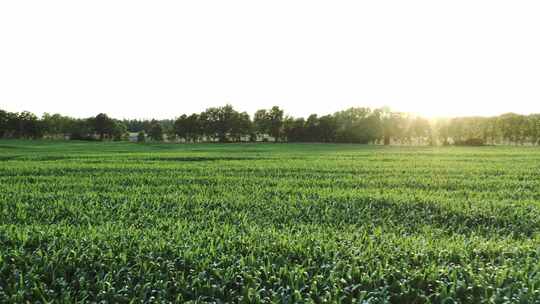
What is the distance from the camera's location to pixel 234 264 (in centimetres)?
473

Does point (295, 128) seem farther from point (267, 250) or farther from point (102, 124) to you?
point (267, 250)

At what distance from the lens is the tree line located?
94.9m

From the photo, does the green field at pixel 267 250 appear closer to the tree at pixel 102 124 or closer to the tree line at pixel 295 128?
the tree line at pixel 295 128

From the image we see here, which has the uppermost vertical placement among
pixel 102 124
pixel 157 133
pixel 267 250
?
pixel 102 124

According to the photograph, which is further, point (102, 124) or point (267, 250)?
point (102, 124)

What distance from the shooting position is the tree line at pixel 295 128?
94.9 m

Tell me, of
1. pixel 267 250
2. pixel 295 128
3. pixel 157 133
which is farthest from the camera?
pixel 157 133

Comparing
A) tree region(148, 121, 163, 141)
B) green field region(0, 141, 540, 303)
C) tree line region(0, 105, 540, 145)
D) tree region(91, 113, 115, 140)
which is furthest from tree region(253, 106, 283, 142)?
green field region(0, 141, 540, 303)

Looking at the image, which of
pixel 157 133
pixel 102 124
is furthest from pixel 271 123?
pixel 102 124

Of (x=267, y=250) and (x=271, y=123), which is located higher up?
(x=271, y=123)

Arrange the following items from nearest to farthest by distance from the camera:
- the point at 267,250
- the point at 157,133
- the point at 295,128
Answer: the point at 267,250 < the point at 295,128 < the point at 157,133

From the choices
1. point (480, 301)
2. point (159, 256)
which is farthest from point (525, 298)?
point (159, 256)

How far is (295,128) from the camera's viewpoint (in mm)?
97125

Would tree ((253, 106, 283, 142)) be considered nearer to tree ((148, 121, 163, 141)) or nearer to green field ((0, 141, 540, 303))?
tree ((148, 121, 163, 141))
